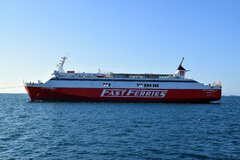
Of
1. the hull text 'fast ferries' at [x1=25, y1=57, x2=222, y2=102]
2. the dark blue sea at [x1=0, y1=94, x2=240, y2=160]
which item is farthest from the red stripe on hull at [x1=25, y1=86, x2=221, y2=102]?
the dark blue sea at [x1=0, y1=94, x2=240, y2=160]

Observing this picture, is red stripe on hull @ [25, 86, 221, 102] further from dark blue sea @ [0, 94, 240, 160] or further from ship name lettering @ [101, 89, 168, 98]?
dark blue sea @ [0, 94, 240, 160]

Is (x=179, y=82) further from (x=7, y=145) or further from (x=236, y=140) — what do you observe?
(x=7, y=145)

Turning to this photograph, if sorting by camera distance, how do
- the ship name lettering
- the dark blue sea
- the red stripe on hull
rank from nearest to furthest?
the dark blue sea, the red stripe on hull, the ship name lettering

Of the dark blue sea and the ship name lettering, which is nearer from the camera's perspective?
the dark blue sea

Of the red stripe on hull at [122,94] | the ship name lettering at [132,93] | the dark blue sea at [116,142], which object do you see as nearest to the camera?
the dark blue sea at [116,142]

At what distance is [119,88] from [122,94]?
1.38 metres

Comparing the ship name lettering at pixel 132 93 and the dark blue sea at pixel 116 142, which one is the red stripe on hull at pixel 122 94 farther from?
the dark blue sea at pixel 116 142

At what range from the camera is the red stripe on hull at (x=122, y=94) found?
5756 cm

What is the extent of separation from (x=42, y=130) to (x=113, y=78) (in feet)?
116

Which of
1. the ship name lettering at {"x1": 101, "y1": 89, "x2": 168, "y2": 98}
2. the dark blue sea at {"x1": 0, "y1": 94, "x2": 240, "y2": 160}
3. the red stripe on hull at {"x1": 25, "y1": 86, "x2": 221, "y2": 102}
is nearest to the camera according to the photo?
the dark blue sea at {"x1": 0, "y1": 94, "x2": 240, "y2": 160}

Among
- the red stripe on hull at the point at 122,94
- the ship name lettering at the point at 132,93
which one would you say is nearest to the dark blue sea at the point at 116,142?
the red stripe on hull at the point at 122,94

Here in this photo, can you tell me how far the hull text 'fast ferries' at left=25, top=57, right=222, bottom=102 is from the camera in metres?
57.6

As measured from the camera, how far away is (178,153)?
16.5m

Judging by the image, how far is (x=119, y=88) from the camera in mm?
59031
